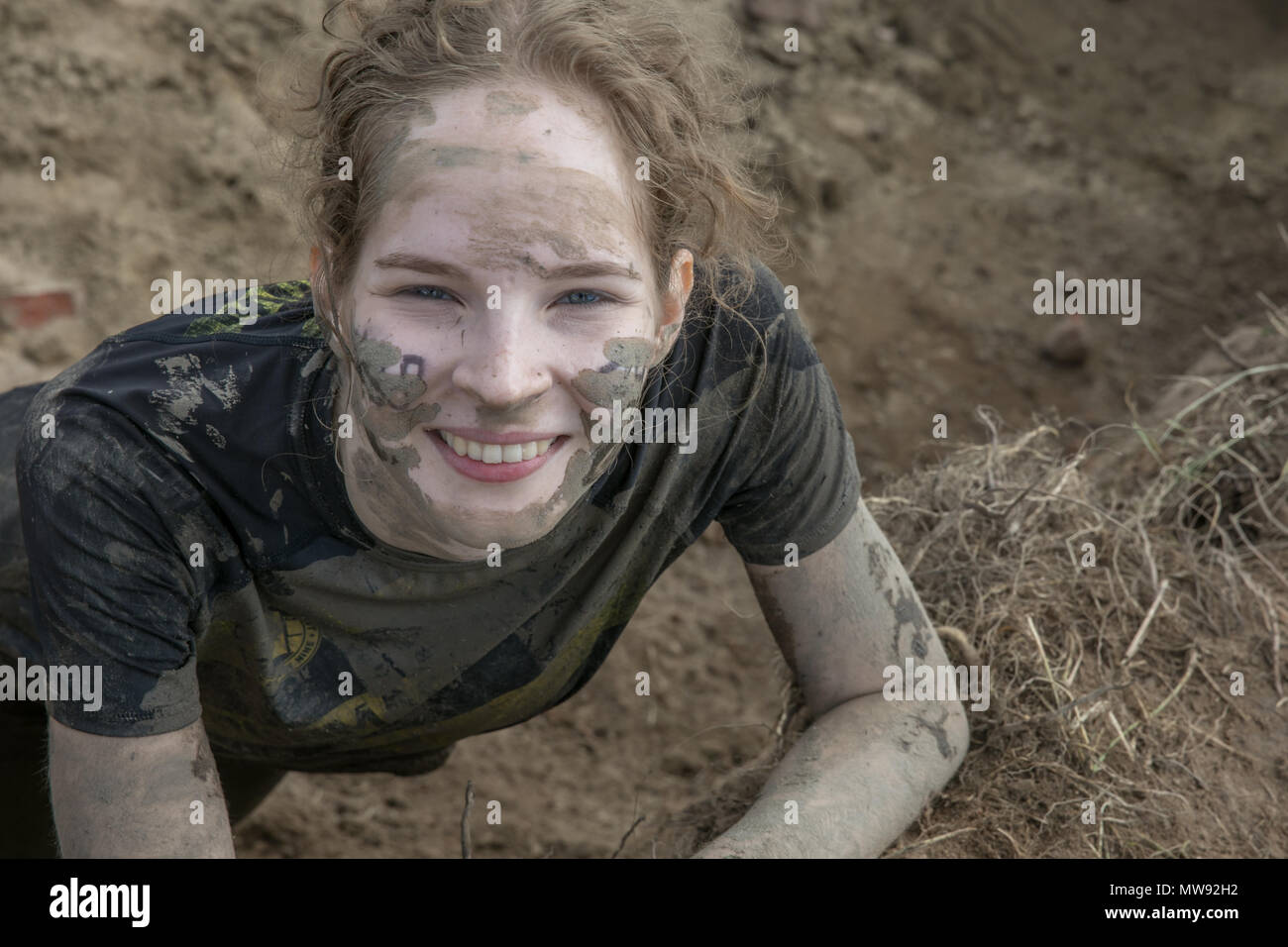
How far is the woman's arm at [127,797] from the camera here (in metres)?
1.56

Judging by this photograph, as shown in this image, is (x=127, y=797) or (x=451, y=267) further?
(x=127, y=797)

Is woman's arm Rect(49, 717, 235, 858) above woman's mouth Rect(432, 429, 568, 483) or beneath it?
beneath

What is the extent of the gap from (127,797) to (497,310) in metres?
0.75

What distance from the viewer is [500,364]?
55.9 inches

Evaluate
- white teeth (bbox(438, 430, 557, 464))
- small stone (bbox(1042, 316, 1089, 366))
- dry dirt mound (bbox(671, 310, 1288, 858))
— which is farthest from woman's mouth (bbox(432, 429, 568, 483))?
small stone (bbox(1042, 316, 1089, 366))

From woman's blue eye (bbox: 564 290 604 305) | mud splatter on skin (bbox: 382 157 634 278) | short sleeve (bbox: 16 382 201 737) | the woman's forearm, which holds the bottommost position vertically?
the woman's forearm

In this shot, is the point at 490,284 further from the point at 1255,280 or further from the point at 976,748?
the point at 1255,280

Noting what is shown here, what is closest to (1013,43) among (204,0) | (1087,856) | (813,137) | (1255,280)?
(813,137)

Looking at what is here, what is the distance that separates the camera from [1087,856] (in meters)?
1.96

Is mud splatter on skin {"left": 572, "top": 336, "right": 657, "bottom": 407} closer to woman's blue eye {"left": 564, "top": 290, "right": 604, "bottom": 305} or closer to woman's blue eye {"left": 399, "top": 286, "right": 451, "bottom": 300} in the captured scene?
woman's blue eye {"left": 564, "top": 290, "right": 604, "bottom": 305}

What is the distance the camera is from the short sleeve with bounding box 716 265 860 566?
1783mm

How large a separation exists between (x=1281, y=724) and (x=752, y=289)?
121cm

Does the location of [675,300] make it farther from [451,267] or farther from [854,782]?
[854,782]

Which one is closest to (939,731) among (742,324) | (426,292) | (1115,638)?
(1115,638)
